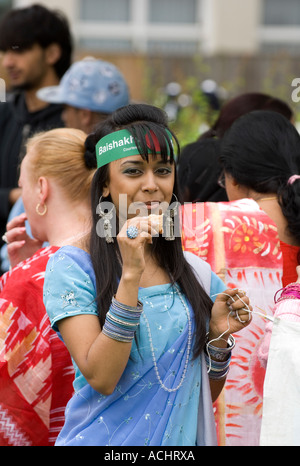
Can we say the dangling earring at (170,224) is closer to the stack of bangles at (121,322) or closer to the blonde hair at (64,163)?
the stack of bangles at (121,322)

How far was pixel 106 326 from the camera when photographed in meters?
2.21

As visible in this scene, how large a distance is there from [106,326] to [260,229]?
1.00m

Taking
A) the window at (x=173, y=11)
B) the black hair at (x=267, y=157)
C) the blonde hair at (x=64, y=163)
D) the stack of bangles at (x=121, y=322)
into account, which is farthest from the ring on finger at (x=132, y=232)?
the window at (x=173, y=11)

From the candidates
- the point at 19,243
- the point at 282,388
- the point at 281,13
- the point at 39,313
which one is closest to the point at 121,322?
the point at 282,388

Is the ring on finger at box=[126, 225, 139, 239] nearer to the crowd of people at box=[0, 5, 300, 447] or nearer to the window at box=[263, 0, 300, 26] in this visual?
the crowd of people at box=[0, 5, 300, 447]

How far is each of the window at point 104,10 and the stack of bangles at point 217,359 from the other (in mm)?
8752

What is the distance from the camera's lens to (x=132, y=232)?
2.23 meters

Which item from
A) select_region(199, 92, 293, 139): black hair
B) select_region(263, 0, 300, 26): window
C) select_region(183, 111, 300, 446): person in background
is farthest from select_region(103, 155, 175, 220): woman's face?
select_region(263, 0, 300, 26): window

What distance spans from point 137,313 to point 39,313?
768 mm

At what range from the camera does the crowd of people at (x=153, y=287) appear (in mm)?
2303

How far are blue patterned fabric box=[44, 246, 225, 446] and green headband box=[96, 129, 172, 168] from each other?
31 centimetres

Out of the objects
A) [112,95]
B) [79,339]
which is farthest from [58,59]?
[79,339]

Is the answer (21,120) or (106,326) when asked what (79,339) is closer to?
(106,326)

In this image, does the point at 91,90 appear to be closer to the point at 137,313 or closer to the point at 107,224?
the point at 107,224
